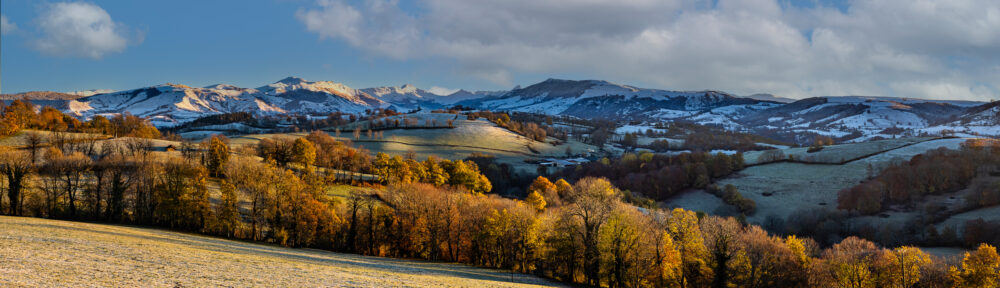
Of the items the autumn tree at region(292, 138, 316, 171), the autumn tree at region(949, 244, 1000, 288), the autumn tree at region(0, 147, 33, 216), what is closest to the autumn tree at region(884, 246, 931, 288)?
the autumn tree at region(949, 244, 1000, 288)

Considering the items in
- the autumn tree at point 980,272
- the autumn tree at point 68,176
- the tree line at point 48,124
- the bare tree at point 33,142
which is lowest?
the autumn tree at point 980,272

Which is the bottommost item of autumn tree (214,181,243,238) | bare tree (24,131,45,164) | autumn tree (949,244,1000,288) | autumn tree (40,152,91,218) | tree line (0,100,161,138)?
autumn tree (949,244,1000,288)

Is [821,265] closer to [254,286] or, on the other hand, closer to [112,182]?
[254,286]

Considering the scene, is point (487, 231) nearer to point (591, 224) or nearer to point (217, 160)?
point (591, 224)

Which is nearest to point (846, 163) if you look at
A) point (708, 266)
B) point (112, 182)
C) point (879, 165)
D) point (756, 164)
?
point (879, 165)

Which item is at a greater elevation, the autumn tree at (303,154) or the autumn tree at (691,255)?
the autumn tree at (303,154)

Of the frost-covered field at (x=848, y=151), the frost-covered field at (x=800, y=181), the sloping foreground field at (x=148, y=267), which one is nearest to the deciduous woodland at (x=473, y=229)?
the sloping foreground field at (x=148, y=267)

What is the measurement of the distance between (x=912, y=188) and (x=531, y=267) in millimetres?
147378

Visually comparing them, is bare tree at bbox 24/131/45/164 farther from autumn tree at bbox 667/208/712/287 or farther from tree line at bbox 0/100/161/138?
autumn tree at bbox 667/208/712/287

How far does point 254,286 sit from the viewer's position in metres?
27.9

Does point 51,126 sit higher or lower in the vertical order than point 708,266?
higher

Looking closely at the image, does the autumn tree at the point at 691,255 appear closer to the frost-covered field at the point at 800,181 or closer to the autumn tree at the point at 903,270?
the autumn tree at the point at 903,270

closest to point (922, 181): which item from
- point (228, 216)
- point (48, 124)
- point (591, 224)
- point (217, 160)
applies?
point (591, 224)

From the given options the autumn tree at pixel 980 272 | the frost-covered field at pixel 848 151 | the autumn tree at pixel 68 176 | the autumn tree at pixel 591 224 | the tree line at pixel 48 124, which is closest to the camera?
the autumn tree at pixel 591 224
